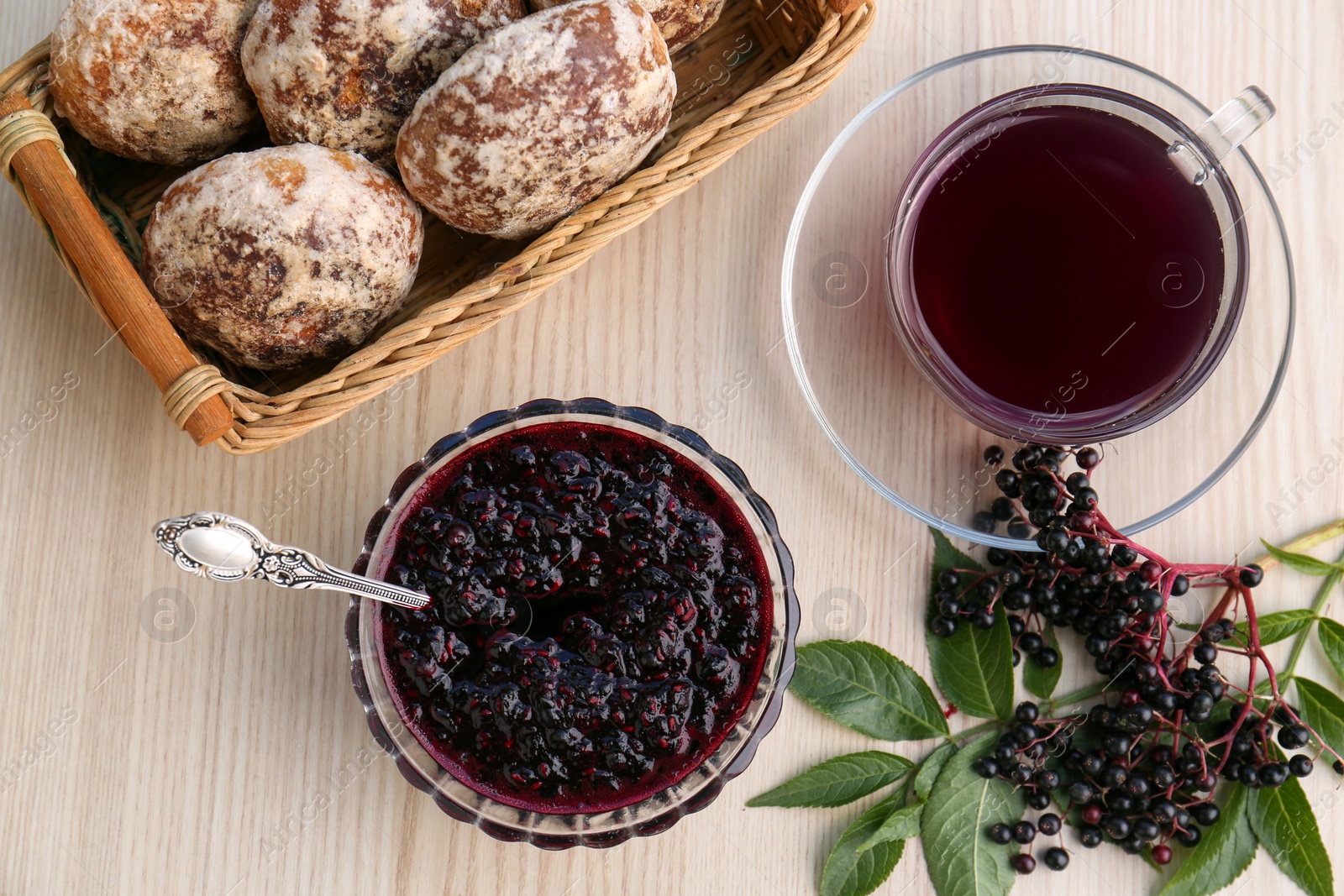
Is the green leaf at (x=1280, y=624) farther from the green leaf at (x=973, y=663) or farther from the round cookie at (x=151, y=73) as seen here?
the round cookie at (x=151, y=73)

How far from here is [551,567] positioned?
1.09 meters

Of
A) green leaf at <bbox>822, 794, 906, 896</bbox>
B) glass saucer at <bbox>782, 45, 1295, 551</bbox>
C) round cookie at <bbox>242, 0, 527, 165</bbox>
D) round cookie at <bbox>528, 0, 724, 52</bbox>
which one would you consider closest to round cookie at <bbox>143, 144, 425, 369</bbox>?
round cookie at <bbox>242, 0, 527, 165</bbox>

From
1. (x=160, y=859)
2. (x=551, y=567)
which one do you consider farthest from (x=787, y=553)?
(x=160, y=859)

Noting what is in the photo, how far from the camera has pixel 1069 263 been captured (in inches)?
49.2

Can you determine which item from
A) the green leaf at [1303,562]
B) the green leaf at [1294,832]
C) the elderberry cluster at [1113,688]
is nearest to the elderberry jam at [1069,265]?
the elderberry cluster at [1113,688]

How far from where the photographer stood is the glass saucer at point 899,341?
4.42ft

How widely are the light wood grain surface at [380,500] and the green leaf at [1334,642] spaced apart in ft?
0.16

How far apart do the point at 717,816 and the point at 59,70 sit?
125 centimetres

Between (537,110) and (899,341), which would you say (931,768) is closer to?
(899,341)

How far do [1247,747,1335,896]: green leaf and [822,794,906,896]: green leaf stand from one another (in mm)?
503

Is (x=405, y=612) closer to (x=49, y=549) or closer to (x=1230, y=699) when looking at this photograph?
(x=49, y=549)

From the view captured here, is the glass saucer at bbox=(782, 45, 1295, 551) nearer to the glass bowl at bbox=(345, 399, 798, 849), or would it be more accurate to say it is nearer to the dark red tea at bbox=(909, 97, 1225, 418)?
the dark red tea at bbox=(909, 97, 1225, 418)

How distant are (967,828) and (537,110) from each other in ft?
3.59

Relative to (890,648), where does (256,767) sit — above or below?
below
